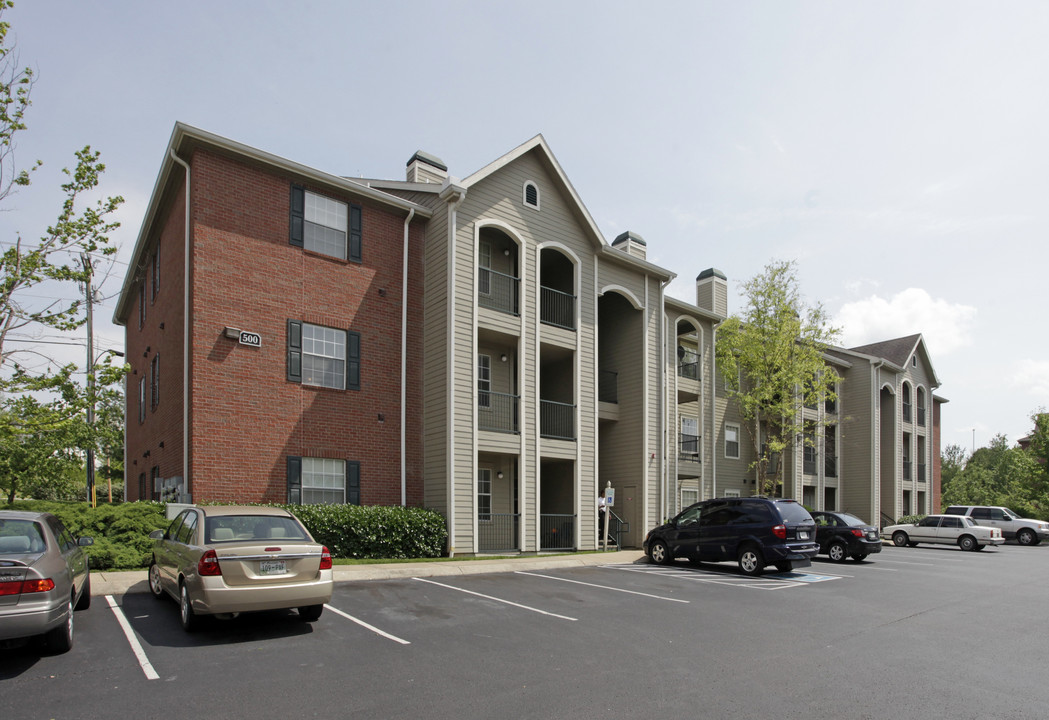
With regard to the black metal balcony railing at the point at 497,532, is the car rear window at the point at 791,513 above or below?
above

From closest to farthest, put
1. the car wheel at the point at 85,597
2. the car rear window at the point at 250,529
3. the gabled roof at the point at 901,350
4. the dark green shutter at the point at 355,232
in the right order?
the car rear window at the point at 250,529 < the car wheel at the point at 85,597 < the dark green shutter at the point at 355,232 < the gabled roof at the point at 901,350

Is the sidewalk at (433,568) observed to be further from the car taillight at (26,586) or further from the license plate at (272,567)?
the car taillight at (26,586)

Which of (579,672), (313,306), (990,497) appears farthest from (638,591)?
(990,497)

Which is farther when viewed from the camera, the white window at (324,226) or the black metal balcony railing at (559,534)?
the black metal balcony railing at (559,534)

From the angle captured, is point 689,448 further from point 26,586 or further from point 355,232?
point 26,586

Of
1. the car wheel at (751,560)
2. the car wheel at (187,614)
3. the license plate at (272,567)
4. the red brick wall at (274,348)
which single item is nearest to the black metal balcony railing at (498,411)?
the red brick wall at (274,348)

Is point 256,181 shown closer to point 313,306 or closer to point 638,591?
point 313,306

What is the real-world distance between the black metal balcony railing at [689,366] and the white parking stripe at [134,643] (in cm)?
2240

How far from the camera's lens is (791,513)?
55.0ft

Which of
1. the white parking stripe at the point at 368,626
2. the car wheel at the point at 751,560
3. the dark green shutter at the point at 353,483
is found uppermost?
the dark green shutter at the point at 353,483

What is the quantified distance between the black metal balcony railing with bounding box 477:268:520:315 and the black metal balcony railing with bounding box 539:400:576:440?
3.11 metres

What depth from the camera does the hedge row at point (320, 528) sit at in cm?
1276

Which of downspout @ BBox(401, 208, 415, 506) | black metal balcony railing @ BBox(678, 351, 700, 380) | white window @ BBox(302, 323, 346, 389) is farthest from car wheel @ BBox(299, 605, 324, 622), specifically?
black metal balcony railing @ BBox(678, 351, 700, 380)

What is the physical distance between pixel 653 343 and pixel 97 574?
17396mm
